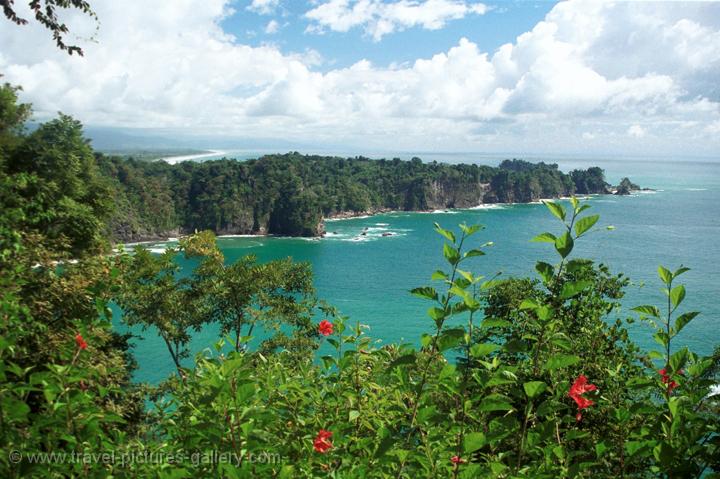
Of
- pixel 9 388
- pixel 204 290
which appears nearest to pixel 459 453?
pixel 9 388

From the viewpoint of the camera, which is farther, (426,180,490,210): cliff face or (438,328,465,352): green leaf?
(426,180,490,210): cliff face

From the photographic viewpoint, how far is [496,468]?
4.28 feet

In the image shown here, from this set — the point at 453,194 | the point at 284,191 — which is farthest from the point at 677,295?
the point at 453,194

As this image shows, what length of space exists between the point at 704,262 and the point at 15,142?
4526 cm

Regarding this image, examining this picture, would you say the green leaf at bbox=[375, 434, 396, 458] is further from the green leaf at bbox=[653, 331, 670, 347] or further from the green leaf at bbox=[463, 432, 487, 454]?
the green leaf at bbox=[653, 331, 670, 347]

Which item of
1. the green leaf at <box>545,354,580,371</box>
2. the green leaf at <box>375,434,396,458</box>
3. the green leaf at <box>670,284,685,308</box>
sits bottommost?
the green leaf at <box>375,434,396,458</box>

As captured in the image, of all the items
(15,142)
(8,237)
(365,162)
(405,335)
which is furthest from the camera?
(365,162)

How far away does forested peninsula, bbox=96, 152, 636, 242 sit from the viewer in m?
56.9

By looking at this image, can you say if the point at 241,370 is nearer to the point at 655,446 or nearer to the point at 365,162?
the point at 655,446

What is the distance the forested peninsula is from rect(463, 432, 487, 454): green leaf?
44.8m

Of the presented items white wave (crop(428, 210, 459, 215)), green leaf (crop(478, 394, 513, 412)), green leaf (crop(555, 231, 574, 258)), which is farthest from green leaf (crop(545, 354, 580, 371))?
white wave (crop(428, 210, 459, 215))

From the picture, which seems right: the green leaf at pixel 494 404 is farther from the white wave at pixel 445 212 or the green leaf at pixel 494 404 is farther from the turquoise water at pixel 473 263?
the white wave at pixel 445 212

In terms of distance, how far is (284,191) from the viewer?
62344 millimetres

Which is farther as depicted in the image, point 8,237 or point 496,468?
point 8,237
